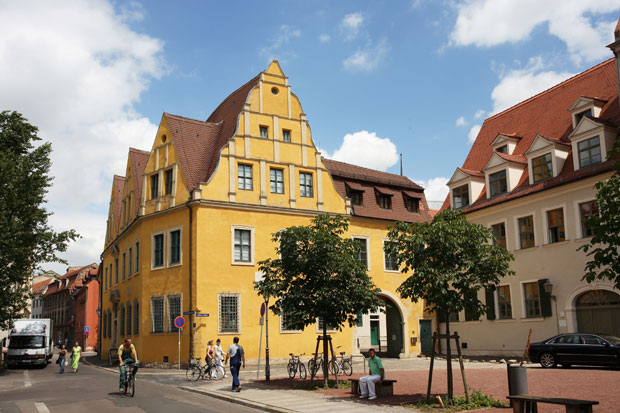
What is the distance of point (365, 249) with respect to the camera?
119 feet

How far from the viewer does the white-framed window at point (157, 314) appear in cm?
3170

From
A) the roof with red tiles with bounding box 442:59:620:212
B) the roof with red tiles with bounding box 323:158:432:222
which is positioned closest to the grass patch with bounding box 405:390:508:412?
the roof with red tiles with bounding box 442:59:620:212

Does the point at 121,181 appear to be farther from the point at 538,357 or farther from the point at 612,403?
the point at 612,403

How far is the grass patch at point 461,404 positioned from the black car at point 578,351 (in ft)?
32.2

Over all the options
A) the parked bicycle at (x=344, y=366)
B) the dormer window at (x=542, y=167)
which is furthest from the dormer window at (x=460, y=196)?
the parked bicycle at (x=344, y=366)

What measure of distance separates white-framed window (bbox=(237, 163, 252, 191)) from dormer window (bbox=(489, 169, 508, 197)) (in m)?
13.7

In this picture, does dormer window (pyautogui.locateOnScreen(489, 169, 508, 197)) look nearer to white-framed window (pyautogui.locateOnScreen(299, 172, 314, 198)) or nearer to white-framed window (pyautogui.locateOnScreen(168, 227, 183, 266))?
white-framed window (pyautogui.locateOnScreen(299, 172, 314, 198))

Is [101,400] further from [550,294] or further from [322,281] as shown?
[550,294]

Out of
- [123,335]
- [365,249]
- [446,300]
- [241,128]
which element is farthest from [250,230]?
[446,300]

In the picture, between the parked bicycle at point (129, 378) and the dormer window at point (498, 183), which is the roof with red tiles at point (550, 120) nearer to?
the dormer window at point (498, 183)

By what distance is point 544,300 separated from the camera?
29766mm

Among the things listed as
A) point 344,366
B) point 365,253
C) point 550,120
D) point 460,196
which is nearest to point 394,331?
point 365,253

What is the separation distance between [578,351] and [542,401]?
13822 millimetres

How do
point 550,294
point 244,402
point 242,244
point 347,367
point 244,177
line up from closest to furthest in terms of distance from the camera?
point 244,402, point 347,367, point 550,294, point 242,244, point 244,177
